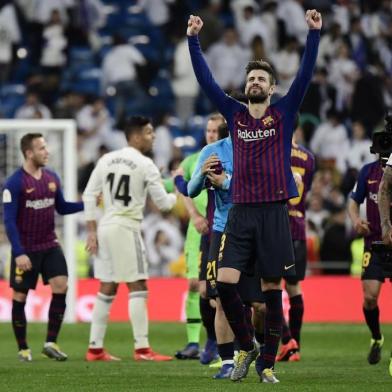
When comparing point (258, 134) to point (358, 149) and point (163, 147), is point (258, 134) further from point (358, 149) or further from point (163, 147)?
point (163, 147)

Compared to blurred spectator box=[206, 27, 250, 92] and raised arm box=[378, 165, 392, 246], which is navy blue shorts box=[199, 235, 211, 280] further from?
blurred spectator box=[206, 27, 250, 92]

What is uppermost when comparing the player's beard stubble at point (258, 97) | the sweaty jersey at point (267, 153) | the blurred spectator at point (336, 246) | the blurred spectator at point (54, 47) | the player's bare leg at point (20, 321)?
the blurred spectator at point (54, 47)

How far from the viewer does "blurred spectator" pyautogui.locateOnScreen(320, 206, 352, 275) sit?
68.2 ft

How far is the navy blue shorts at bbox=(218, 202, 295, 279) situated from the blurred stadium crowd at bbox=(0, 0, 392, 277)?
12.6m

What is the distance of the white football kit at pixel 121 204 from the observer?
13.1 metres

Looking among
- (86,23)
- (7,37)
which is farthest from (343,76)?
(7,37)

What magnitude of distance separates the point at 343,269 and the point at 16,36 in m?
8.46

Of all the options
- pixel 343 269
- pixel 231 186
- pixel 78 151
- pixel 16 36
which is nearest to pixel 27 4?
pixel 16 36

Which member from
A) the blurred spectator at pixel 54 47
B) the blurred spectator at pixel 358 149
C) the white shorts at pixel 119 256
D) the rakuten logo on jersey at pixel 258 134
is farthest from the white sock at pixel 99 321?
the blurred spectator at pixel 54 47

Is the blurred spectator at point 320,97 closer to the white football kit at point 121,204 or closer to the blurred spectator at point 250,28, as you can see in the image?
the blurred spectator at point 250,28

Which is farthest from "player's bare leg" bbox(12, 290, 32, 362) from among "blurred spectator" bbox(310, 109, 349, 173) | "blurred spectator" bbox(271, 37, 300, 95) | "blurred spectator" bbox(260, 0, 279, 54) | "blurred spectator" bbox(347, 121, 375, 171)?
"blurred spectator" bbox(260, 0, 279, 54)

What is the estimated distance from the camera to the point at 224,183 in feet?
34.6

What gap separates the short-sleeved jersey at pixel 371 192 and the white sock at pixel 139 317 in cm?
233

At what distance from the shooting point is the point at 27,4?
85.3 feet
